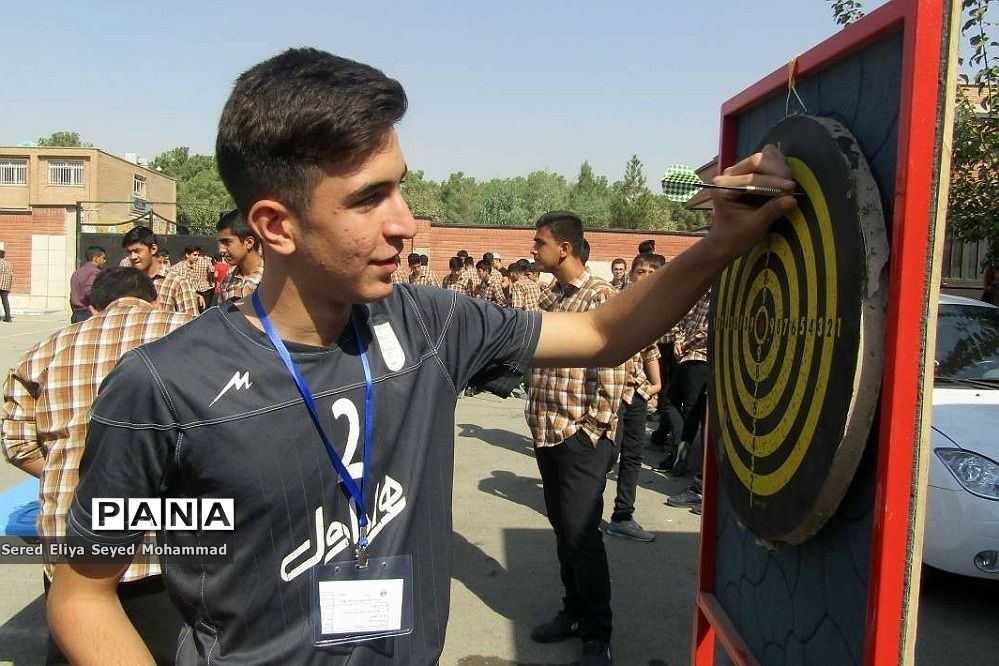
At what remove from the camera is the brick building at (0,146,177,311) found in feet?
82.6

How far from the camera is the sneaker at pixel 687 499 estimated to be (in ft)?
19.9

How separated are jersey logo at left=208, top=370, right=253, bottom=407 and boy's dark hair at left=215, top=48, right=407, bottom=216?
287 millimetres

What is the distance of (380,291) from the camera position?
1.37m

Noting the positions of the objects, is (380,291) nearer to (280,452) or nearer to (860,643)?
(280,452)

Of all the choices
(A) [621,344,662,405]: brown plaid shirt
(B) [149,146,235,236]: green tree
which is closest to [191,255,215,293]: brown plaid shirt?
(A) [621,344,662,405]: brown plaid shirt

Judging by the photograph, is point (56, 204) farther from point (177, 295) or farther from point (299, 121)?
point (299, 121)

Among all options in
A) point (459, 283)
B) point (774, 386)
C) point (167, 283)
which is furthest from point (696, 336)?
point (459, 283)

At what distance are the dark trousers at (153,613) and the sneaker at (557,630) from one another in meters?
1.88

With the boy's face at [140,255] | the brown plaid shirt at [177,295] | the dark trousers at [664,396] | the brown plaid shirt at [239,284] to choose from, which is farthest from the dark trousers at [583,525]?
the boy's face at [140,255]

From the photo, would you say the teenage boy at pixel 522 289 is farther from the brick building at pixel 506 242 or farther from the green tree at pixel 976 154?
the brick building at pixel 506 242

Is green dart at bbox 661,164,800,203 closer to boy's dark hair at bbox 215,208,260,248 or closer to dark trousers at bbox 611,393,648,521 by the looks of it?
dark trousers at bbox 611,393,648,521

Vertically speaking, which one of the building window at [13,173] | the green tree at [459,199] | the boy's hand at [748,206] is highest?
the green tree at [459,199]

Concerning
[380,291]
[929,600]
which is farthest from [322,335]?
[929,600]

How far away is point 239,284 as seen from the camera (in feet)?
17.3
